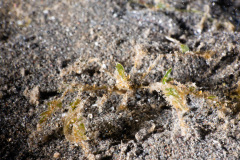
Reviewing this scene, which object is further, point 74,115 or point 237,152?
point 74,115

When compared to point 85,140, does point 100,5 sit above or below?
above

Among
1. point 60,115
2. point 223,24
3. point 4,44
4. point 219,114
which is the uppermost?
point 223,24

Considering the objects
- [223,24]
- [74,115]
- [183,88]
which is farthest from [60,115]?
[223,24]

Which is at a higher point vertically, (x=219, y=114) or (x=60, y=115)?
(x=219, y=114)

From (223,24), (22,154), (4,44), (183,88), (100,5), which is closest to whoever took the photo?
(22,154)

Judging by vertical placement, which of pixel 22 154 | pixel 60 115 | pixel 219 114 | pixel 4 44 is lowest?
pixel 22 154

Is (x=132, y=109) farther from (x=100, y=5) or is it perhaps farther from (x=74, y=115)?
(x=100, y=5)

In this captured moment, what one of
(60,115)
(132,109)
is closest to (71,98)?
(60,115)

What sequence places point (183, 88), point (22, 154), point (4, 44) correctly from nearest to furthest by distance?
point (22, 154), point (183, 88), point (4, 44)

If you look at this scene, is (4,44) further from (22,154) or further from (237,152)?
(237,152)
